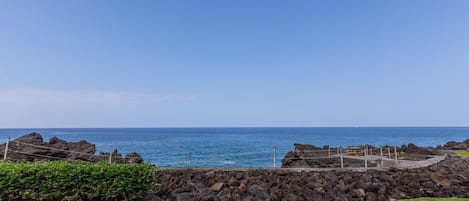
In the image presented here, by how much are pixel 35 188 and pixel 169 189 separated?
12.6 feet

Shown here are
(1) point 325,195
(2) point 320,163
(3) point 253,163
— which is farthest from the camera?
(3) point 253,163

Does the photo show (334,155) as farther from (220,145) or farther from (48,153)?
(220,145)

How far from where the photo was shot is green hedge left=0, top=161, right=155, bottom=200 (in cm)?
747

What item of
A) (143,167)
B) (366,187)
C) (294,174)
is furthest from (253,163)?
(143,167)

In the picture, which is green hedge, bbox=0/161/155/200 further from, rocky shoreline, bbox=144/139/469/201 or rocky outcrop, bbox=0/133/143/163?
rocky outcrop, bbox=0/133/143/163

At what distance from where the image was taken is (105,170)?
7.82 m

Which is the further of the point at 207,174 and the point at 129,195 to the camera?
the point at 207,174

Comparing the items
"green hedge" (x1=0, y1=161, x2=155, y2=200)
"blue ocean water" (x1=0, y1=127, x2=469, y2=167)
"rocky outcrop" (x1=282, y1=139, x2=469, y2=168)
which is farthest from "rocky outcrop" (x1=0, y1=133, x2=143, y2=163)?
"rocky outcrop" (x1=282, y1=139, x2=469, y2=168)

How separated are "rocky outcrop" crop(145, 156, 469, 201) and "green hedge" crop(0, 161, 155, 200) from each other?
1.32 metres

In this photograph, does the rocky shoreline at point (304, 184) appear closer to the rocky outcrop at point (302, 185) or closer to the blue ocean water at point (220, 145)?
the rocky outcrop at point (302, 185)

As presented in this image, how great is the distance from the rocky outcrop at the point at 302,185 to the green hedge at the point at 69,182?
4.32 feet

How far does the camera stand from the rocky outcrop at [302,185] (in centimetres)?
959

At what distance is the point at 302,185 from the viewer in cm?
1098

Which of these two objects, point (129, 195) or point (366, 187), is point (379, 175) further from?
point (129, 195)
